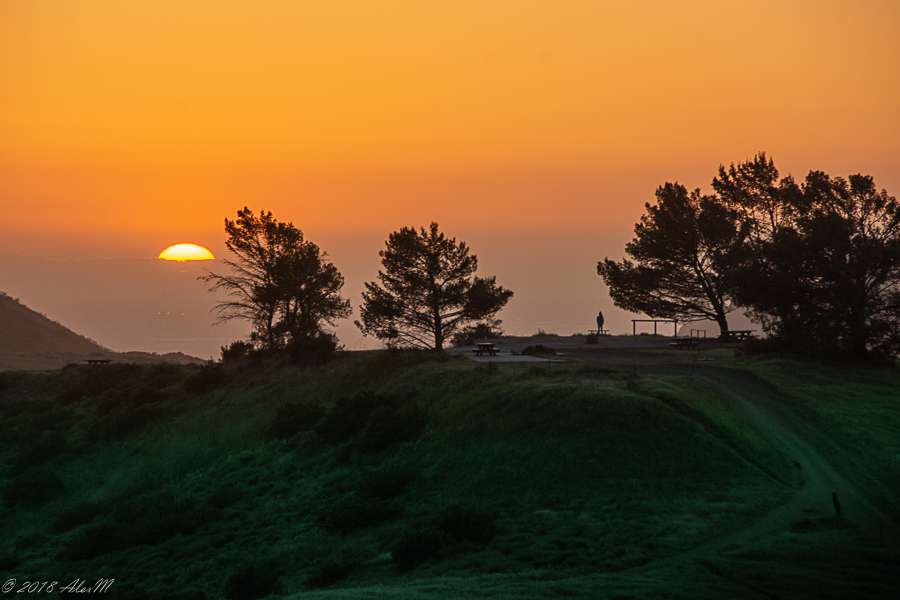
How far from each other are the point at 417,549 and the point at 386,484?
7.98 metres

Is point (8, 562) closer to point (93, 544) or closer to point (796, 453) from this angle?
point (93, 544)

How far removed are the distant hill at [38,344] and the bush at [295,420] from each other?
2278 inches

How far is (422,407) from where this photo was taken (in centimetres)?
4459

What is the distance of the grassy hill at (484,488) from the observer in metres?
23.8

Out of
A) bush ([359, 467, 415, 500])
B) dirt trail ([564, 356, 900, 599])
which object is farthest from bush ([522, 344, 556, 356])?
bush ([359, 467, 415, 500])

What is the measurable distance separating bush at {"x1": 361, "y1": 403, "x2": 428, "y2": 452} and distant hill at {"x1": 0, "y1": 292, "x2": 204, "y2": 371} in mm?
Result: 65837

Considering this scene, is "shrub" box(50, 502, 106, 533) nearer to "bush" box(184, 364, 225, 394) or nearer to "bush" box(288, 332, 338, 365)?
"bush" box(184, 364, 225, 394)

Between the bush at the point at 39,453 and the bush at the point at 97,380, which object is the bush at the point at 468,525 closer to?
the bush at the point at 39,453

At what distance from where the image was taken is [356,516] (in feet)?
103

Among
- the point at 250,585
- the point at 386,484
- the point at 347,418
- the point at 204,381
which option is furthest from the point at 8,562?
the point at 204,381

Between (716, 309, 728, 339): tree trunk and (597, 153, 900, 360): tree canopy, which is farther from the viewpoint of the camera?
(716, 309, 728, 339): tree trunk

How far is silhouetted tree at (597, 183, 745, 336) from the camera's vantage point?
67.0 metres

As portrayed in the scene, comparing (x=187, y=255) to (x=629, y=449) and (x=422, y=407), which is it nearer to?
(x=422, y=407)

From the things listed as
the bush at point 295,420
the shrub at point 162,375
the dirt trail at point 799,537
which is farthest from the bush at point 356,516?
the shrub at point 162,375
